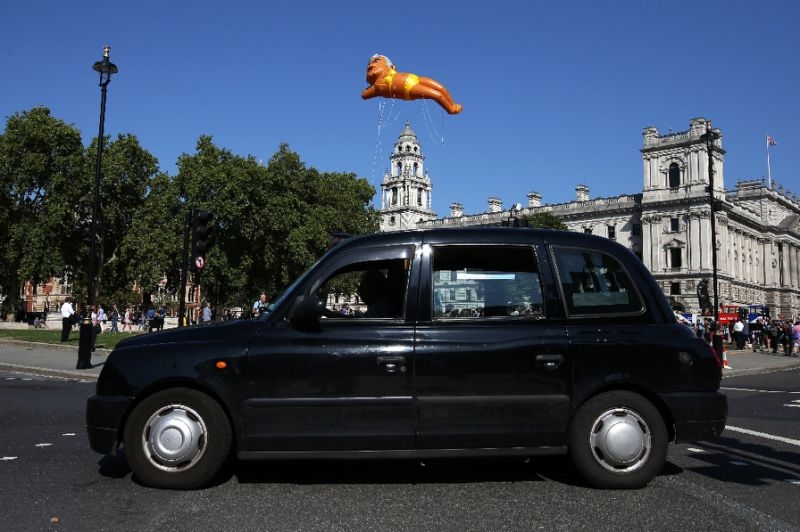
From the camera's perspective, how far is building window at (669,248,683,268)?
3184 inches

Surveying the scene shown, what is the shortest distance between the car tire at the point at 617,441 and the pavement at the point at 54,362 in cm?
1275

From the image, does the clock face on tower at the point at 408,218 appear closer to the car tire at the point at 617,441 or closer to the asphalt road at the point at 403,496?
the asphalt road at the point at 403,496

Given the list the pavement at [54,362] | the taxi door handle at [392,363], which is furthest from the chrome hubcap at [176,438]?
the pavement at [54,362]

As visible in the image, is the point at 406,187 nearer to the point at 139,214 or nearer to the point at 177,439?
the point at 139,214

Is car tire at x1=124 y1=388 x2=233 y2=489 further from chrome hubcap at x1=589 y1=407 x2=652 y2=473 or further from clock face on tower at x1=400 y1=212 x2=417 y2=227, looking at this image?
clock face on tower at x1=400 y1=212 x2=417 y2=227

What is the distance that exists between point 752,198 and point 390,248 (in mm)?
108067

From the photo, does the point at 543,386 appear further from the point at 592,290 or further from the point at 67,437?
the point at 67,437

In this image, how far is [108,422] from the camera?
4754mm

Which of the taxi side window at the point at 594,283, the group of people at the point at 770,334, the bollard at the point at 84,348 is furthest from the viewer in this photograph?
the group of people at the point at 770,334

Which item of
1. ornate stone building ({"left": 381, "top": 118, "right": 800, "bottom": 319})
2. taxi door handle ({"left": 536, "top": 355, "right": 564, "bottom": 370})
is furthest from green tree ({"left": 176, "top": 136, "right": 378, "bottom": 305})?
taxi door handle ({"left": 536, "top": 355, "right": 564, "bottom": 370})

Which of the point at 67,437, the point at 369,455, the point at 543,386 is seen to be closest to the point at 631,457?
the point at 543,386

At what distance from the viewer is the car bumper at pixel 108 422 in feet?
15.6

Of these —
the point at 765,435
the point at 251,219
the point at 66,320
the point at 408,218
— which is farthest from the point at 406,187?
the point at 765,435

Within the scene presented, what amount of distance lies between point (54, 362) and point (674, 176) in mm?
78434
